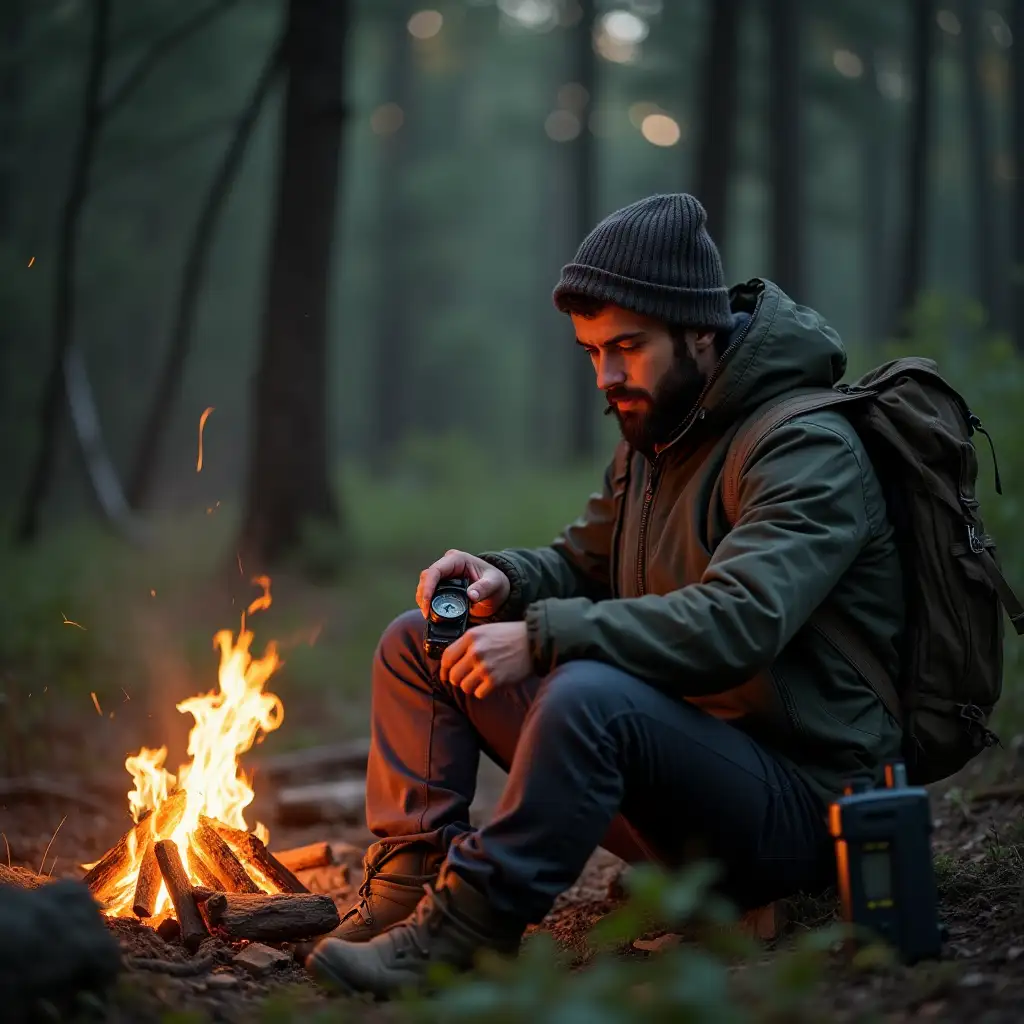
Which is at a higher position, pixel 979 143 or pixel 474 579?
pixel 979 143

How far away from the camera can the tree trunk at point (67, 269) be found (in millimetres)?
11016

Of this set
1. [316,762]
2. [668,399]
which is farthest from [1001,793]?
[316,762]

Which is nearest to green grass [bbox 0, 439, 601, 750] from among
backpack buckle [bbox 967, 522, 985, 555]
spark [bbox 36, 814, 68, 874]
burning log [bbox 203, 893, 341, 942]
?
spark [bbox 36, 814, 68, 874]

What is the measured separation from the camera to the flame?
4047 mm

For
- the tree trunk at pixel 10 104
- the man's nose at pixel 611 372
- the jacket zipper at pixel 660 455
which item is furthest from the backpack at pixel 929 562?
the tree trunk at pixel 10 104

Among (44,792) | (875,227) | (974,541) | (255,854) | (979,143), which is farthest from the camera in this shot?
(875,227)

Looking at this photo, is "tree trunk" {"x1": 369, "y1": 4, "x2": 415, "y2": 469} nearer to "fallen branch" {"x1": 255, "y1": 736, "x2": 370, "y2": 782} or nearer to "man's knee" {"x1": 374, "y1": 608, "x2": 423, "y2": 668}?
"fallen branch" {"x1": 255, "y1": 736, "x2": 370, "y2": 782}

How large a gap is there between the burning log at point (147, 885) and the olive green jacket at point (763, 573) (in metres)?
1.62

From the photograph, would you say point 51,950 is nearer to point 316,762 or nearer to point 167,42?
point 316,762

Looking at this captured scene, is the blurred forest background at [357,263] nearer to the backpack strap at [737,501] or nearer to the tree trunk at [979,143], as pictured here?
the tree trunk at [979,143]

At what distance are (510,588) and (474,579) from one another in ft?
0.46

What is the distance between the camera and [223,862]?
390 centimetres

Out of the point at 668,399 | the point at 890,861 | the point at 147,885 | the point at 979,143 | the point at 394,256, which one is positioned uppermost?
the point at 979,143

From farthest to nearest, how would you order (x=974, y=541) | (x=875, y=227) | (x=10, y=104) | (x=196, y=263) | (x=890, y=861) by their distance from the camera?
(x=875, y=227)
(x=10, y=104)
(x=196, y=263)
(x=974, y=541)
(x=890, y=861)
